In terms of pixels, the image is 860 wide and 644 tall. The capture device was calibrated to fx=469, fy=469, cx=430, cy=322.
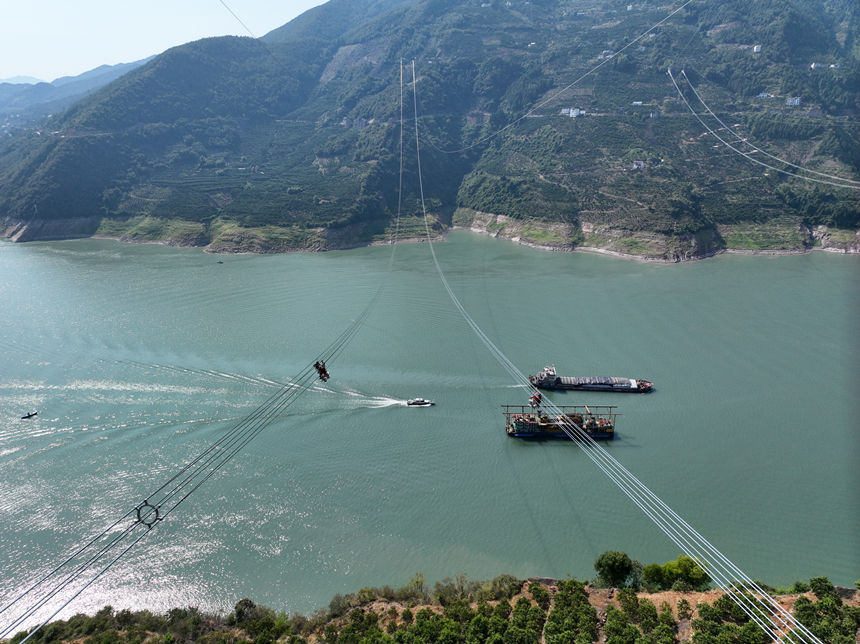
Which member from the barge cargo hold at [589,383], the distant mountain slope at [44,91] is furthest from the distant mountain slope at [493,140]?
the distant mountain slope at [44,91]

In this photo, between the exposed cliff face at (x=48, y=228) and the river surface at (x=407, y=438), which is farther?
the exposed cliff face at (x=48, y=228)

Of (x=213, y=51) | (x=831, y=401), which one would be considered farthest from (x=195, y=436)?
(x=213, y=51)

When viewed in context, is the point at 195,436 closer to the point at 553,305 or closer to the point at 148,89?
the point at 553,305

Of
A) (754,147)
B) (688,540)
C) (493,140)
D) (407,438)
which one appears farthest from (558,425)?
(493,140)

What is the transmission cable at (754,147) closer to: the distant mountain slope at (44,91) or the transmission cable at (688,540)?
the transmission cable at (688,540)

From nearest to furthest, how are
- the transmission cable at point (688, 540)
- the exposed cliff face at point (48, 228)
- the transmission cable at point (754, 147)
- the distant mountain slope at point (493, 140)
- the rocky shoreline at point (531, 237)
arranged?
the transmission cable at point (688, 540) → the rocky shoreline at point (531, 237) → the transmission cable at point (754, 147) → the distant mountain slope at point (493, 140) → the exposed cliff face at point (48, 228)
